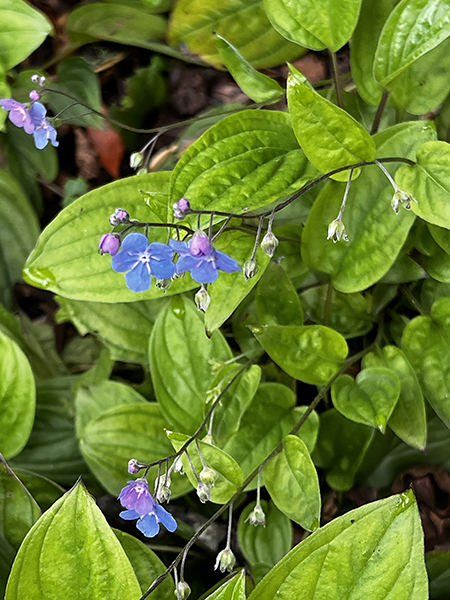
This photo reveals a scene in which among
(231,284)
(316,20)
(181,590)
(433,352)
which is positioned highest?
(316,20)

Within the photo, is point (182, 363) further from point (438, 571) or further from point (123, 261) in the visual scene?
point (438, 571)

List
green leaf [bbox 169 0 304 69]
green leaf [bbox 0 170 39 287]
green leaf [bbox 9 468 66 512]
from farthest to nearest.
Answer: green leaf [bbox 0 170 39 287]
green leaf [bbox 169 0 304 69]
green leaf [bbox 9 468 66 512]

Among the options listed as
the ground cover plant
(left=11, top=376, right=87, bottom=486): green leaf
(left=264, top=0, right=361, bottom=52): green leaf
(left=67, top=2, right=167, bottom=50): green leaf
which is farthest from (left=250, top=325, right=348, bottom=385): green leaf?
(left=67, top=2, right=167, bottom=50): green leaf

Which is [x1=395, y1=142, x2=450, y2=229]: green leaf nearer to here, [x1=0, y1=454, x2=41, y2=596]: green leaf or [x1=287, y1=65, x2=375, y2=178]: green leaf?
[x1=287, y1=65, x2=375, y2=178]: green leaf

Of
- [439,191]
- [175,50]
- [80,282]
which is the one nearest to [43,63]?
[175,50]

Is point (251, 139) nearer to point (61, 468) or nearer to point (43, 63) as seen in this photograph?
point (61, 468)

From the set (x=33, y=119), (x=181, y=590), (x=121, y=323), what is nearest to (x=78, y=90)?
(x=33, y=119)

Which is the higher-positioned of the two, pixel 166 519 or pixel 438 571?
pixel 166 519
